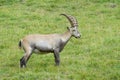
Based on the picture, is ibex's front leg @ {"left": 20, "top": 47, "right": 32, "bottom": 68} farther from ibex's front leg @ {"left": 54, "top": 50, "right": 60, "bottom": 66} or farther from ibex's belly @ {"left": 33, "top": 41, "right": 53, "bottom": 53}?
ibex's front leg @ {"left": 54, "top": 50, "right": 60, "bottom": 66}

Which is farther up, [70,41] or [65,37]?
[65,37]

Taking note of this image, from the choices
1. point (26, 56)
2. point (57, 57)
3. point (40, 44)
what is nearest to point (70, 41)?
point (57, 57)

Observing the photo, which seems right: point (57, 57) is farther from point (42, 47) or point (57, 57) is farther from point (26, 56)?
point (26, 56)

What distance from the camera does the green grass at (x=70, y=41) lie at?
12805mm

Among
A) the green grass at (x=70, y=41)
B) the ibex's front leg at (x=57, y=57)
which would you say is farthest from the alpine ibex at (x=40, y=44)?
the green grass at (x=70, y=41)

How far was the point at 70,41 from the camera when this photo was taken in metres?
17.9

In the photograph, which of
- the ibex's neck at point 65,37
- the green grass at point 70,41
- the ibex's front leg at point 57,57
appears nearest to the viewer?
the green grass at point 70,41

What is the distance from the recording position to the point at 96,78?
483 inches

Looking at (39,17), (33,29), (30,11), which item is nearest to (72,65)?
(33,29)

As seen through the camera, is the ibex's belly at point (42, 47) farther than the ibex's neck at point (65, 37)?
No

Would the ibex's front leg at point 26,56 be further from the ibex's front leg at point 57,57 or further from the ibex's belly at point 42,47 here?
the ibex's front leg at point 57,57

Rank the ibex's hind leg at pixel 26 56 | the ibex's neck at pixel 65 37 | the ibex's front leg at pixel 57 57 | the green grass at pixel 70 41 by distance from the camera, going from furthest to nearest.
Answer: the ibex's neck at pixel 65 37
the ibex's front leg at pixel 57 57
the ibex's hind leg at pixel 26 56
the green grass at pixel 70 41

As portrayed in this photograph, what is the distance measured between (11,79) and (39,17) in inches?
427

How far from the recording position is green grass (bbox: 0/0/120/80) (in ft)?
42.0
